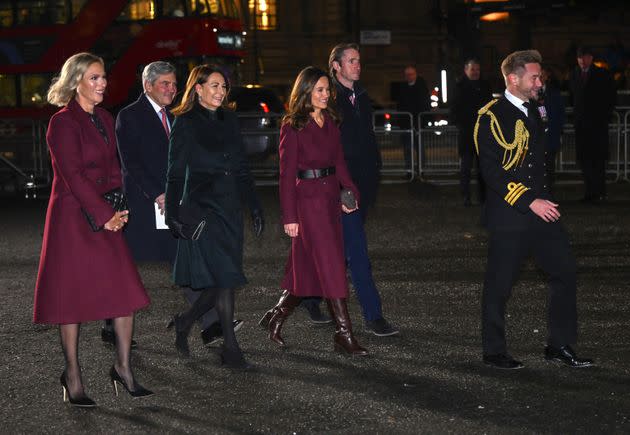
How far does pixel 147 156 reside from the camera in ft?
27.8

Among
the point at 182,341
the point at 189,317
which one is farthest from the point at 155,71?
the point at 182,341

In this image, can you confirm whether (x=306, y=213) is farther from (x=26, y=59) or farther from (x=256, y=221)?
(x=26, y=59)

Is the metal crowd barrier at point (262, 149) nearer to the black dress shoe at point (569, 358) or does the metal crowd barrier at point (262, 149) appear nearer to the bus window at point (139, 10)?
the bus window at point (139, 10)

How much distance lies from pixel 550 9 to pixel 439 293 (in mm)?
20117

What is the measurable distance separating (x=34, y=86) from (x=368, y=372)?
23667 mm

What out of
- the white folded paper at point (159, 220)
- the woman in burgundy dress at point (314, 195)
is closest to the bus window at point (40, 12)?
the white folded paper at point (159, 220)

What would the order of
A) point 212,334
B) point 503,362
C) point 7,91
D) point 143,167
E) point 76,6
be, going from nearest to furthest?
1. point 503,362
2. point 212,334
3. point 143,167
4. point 76,6
5. point 7,91

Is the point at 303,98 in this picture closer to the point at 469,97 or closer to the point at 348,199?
the point at 348,199

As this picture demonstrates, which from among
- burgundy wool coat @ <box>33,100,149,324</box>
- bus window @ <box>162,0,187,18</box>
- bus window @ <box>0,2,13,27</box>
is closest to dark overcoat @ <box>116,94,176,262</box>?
burgundy wool coat @ <box>33,100,149,324</box>

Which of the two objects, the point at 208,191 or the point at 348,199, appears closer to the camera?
the point at 208,191

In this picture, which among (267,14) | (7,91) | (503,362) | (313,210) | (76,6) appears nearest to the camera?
(503,362)

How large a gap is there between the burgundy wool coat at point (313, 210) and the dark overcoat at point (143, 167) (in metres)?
0.88

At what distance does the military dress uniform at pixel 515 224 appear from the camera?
7270mm

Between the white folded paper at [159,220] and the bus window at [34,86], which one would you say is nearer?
the white folded paper at [159,220]
